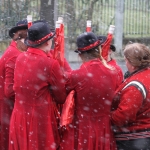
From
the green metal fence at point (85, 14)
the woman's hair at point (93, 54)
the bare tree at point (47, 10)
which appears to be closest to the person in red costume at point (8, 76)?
the woman's hair at point (93, 54)

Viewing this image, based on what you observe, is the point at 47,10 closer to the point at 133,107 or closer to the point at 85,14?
the point at 85,14

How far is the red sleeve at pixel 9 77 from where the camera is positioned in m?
5.10

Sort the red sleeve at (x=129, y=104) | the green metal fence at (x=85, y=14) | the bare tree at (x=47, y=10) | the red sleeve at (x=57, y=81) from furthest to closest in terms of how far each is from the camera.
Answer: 1. the green metal fence at (x=85, y=14)
2. the bare tree at (x=47, y=10)
3. the red sleeve at (x=57, y=81)
4. the red sleeve at (x=129, y=104)

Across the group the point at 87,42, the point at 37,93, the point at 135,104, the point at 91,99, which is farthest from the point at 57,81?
the point at 135,104

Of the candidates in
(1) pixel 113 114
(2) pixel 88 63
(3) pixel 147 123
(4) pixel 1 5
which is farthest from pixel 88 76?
(4) pixel 1 5

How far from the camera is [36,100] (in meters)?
4.74

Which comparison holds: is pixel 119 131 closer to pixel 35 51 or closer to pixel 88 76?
pixel 88 76

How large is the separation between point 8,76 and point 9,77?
2 centimetres

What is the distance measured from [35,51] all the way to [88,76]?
606 millimetres

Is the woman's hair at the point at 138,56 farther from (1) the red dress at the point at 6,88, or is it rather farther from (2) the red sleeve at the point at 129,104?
(1) the red dress at the point at 6,88

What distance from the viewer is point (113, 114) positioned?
4.64 m

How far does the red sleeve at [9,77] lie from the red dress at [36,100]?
27cm

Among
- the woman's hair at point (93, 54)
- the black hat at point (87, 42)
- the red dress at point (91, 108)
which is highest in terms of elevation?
the black hat at point (87, 42)

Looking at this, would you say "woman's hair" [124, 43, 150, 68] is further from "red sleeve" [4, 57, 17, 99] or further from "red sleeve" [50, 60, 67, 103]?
"red sleeve" [4, 57, 17, 99]
